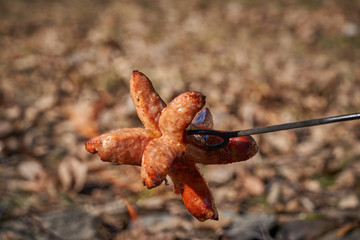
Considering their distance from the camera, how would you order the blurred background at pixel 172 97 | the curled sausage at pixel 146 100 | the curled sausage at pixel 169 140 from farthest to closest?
the blurred background at pixel 172 97
the curled sausage at pixel 146 100
the curled sausage at pixel 169 140

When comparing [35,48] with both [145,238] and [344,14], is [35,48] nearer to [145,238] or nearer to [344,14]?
[145,238]

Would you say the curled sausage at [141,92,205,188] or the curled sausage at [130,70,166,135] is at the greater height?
the curled sausage at [130,70,166,135]

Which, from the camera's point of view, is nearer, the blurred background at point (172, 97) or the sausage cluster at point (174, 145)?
the sausage cluster at point (174, 145)

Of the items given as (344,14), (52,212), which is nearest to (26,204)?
(52,212)

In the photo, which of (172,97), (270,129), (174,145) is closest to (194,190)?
(174,145)

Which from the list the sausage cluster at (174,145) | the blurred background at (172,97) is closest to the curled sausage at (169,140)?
the sausage cluster at (174,145)

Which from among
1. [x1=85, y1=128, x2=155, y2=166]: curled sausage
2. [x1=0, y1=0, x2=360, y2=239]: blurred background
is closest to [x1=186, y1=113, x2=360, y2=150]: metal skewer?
[x1=85, y1=128, x2=155, y2=166]: curled sausage

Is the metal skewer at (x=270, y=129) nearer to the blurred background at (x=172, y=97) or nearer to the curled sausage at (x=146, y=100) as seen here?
the curled sausage at (x=146, y=100)

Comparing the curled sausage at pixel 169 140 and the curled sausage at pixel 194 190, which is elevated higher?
the curled sausage at pixel 169 140

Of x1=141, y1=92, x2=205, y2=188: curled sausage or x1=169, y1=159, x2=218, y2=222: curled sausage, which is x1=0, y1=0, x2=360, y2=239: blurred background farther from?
x1=141, y1=92, x2=205, y2=188: curled sausage
